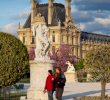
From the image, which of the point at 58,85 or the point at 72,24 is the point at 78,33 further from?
the point at 58,85

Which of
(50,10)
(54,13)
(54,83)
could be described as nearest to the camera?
(54,83)

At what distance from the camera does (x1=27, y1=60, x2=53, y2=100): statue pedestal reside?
21906mm

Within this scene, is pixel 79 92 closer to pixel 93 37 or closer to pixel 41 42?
pixel 41 42

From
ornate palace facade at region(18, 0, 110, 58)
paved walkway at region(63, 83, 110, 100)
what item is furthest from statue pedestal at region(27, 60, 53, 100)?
ornate palace facade at region(18, 0, 110, 58)

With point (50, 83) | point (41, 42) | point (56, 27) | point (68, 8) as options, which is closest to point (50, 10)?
point (56, 27)

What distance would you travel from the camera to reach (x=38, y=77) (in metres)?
22.1

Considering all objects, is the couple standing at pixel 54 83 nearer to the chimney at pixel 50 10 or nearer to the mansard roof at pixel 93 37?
the chimney at pixel 50 10

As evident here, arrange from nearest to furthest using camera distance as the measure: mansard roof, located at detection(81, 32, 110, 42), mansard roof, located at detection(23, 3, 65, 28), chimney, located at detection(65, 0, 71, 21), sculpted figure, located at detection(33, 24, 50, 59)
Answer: sculpted figure, located at detection(33, 24, 50, 59) < mansard roof, located at detection(23, 3, 65, 28) < chimney, located at detection(65, 0, 71, 21) < mansard roof, located at detection(81, 32, 110, 42)

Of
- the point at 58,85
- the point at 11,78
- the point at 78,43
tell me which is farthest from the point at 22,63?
the point at 78,43

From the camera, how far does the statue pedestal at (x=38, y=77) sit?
21.9 m

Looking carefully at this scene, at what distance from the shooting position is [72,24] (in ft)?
379

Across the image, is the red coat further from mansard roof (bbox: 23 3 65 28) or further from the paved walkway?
mansard roof (bbox: 23 3 65 28)

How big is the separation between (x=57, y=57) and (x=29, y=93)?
75.8 metres

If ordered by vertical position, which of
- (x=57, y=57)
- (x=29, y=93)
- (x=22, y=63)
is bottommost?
(x=57, y=57)
